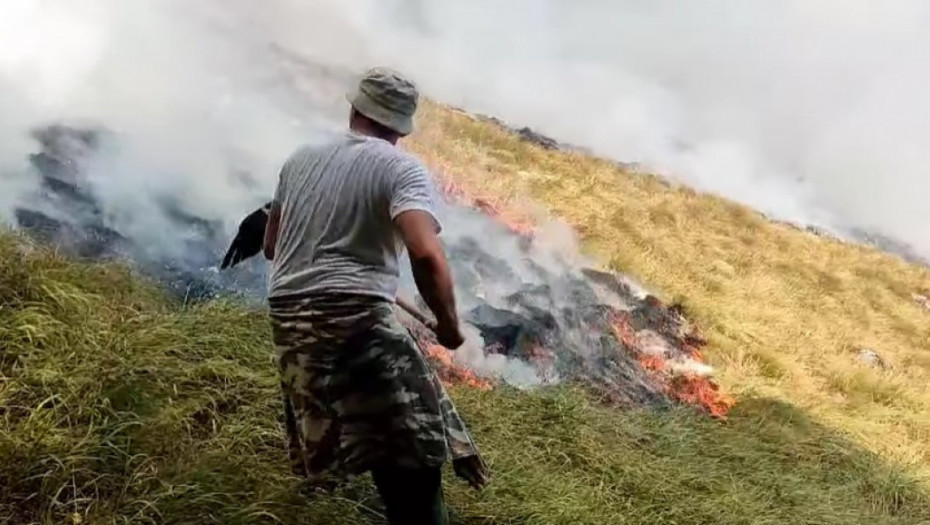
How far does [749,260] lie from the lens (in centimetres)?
1191

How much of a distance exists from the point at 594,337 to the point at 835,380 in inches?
111

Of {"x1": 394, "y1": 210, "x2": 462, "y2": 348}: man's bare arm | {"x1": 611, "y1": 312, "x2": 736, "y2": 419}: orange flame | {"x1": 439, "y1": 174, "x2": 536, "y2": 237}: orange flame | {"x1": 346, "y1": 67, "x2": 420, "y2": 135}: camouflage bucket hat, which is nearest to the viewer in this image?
{"x1": 394, "y1": 210, "x2": 462, "y2": 348}: man's bare arm

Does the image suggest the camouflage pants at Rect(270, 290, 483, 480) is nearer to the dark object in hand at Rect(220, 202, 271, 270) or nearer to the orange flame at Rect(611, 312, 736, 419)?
the dark object in hand at Rect(220, 202, 271, 270)

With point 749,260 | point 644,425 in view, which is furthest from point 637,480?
point 749,260

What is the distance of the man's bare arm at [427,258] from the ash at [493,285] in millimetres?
2592

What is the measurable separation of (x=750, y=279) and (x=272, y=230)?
9328 mm

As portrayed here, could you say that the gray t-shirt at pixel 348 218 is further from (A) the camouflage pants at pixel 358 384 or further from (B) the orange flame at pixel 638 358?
(B) the orange flame at pixel 638 358

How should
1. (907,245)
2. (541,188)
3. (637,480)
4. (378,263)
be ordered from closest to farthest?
(378,263), (637,480), (541,188), (907,245)

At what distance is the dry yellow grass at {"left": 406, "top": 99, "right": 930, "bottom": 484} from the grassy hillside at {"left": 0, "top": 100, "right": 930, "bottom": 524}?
0.18ft

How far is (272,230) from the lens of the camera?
2652mm

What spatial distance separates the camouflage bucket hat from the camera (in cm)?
241

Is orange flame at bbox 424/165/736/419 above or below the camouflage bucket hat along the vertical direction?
below

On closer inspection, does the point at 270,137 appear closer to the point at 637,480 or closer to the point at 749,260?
the point at 637,480

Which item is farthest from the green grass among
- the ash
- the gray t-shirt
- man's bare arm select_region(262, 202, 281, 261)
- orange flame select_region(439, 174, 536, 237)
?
orange flame select_region(439, 174, 536, 237)
